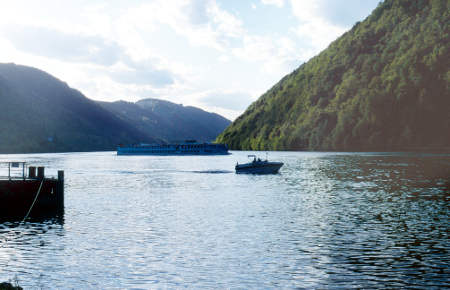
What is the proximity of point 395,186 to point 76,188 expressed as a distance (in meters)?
48.1

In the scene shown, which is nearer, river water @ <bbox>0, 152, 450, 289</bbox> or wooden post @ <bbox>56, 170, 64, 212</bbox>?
river water @ <bbox>0, 152, 450, 289</bbox>

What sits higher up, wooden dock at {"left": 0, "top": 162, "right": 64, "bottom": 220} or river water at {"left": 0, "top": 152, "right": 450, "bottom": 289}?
wooden dock at {"left": 0, "top": 162, "right": 64, "bottom": 220}

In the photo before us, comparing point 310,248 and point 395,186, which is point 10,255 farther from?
point 395,186

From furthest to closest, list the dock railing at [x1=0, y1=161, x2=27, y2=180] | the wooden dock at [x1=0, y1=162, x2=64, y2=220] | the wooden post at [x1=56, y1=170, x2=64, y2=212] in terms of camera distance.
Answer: the wooden post at [x1=56, y1=170, x2=64, y2=212]
the dock railing at [x1=0, y1=161, x2=27, y2=180]
the wooden dock at [x1=0, y1=162, x2=64, y2=220]

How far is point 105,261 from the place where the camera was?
81.0 ft

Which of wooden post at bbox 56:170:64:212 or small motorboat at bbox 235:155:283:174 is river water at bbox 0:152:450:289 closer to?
wooden post at bbox 56:170:64:212

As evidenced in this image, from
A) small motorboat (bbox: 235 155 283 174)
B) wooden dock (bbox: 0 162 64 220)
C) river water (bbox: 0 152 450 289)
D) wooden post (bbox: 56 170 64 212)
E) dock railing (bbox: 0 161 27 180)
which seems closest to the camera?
river water (bbox: 0 152 450 289)

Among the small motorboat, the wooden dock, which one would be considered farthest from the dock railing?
the small motorboat

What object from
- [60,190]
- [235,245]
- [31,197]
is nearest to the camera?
[235,245]

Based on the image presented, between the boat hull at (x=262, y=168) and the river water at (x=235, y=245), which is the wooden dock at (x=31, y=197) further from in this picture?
the boat hull at (x=262, y=168)

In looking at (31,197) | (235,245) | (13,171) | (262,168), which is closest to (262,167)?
(262,168)

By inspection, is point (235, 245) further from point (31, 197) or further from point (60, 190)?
point (31, 197)

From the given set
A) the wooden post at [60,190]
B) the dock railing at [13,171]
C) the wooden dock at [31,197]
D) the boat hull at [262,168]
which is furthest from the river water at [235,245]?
the boat hull at [262,168]

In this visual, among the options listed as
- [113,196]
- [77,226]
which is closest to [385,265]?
[77,226]
